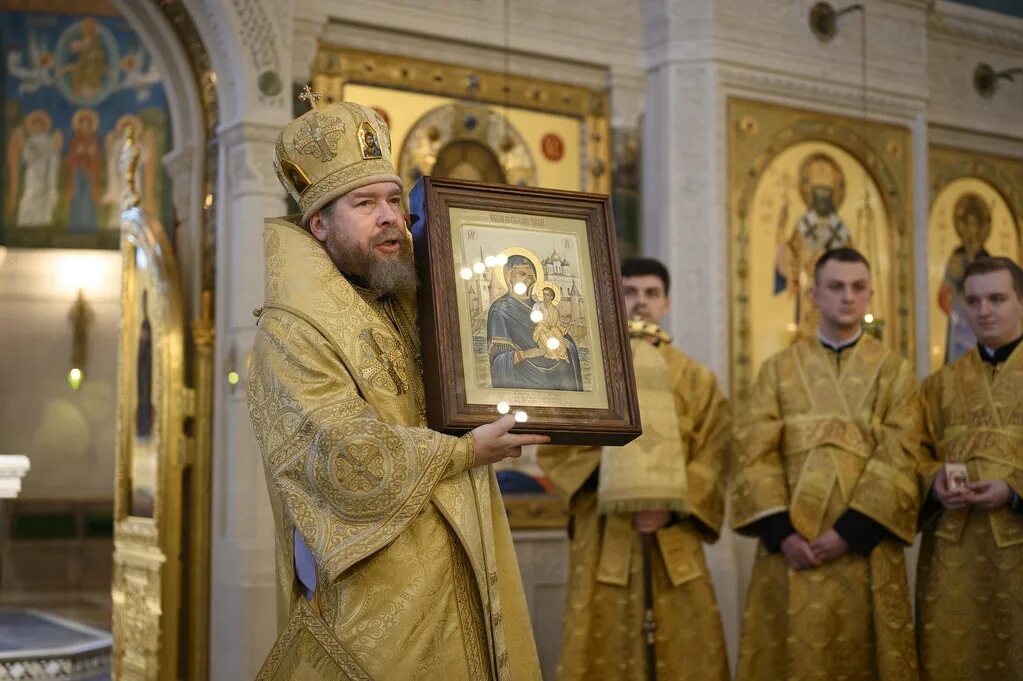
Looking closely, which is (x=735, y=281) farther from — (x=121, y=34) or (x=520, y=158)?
(x=121, y=34)

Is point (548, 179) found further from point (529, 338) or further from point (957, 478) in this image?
point (529, 338)

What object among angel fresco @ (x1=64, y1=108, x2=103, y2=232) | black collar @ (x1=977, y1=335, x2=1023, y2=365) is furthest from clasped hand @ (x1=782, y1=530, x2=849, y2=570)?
angel fresco @ (x1=64, y1=108, x2=103, y2=232)

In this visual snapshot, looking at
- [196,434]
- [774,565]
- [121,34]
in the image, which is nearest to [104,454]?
[121,34]

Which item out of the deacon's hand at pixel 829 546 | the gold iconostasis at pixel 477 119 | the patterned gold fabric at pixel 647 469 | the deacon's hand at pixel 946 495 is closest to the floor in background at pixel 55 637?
the gold iconostasis at pixel 477 119

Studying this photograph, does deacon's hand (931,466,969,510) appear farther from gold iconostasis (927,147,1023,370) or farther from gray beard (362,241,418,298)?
gold iconostasis (927,147,1023,370)

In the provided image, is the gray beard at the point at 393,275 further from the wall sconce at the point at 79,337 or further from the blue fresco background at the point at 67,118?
the wall sconce at the point at 79,337

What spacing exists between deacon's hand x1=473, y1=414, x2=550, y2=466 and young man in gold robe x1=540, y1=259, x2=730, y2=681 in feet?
6.80

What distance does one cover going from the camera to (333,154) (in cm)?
325

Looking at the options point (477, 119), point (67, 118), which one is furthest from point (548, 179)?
point (67, 118)

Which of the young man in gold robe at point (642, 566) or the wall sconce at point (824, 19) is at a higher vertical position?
the wall sconce at point (824, 19)

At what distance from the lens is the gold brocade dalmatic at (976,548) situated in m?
4.82

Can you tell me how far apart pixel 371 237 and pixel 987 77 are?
6.73 m

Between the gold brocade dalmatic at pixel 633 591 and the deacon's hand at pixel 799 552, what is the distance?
1.24 ft

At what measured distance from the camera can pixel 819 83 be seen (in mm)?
7590
